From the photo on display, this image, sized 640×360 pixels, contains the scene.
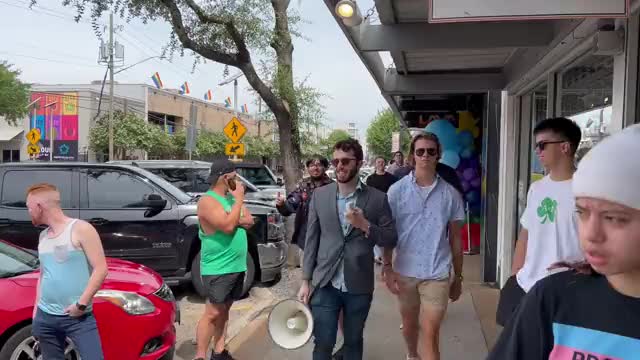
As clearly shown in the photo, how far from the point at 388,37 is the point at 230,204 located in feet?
6.74

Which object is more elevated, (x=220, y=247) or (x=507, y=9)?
(x=507, y=9)

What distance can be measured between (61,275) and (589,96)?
3.84 m

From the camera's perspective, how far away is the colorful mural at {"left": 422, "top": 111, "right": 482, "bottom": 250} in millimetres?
10172

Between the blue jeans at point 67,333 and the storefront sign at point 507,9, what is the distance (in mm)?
2625

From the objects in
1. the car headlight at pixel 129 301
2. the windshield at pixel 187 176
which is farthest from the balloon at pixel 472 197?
the car headlight at pixel 129 301

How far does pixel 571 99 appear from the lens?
15.8 feet

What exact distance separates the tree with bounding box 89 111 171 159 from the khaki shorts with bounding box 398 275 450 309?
35328mm

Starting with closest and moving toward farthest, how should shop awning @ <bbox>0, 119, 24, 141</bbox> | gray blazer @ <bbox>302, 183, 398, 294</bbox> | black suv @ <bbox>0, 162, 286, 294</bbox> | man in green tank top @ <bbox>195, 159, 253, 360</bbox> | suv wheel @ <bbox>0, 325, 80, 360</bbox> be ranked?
gray blazer @ <bbox>302, 183, 398, 294</bbox>, suv wheel @ <bbox>0, 325, 80, 360</bbox>, man in green tank top @ <bbox>195, 159, 253, 360</bbox>, black suv @ <bbox>0, 162, 286, 294</bbox>, shop awning @ <bbox>0, 119, 24, 141</bbox>

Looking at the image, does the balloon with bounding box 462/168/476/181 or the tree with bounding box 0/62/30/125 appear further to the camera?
the tree with bounding box 0/62/30/125

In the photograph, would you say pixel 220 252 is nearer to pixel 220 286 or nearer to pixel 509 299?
pixel 220 286

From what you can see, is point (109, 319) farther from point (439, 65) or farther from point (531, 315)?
point (439, 65)

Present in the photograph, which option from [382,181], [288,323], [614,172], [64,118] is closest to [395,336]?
[288,323]

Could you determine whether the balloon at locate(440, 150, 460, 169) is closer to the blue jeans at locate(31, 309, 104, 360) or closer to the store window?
the store window

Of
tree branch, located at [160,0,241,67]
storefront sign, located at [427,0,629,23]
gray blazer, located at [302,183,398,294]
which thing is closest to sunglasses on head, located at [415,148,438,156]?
gray blazer, located at [302,183,398,294]
